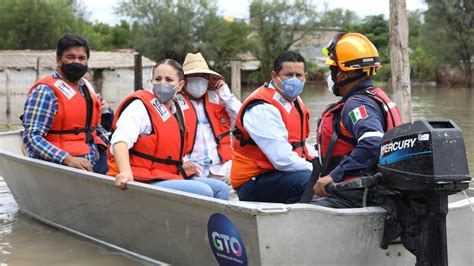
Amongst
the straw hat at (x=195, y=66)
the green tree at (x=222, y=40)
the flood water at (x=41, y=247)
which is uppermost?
the green tree at (x=222, y=40)

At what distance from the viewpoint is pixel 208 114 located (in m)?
5.35

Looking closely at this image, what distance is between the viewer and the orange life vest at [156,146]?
14.1 feet

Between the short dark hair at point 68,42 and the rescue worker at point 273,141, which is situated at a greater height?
the short dark hair at point 68,42

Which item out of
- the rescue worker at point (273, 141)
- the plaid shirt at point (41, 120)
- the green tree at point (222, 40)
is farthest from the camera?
the green tree at point (222, 40)

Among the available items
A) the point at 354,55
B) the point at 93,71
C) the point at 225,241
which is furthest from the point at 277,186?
the point at 93,71

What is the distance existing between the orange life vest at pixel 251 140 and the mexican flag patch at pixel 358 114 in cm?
86

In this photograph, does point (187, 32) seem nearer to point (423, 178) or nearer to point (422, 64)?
point (422, 64)

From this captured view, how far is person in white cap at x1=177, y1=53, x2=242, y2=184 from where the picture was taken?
17.1 ft

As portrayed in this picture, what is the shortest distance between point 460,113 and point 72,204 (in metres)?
15.9

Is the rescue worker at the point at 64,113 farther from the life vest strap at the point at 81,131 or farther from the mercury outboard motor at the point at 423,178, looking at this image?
the mercury outboard motor at the point at 423,178

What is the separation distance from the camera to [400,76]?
7.89 meters

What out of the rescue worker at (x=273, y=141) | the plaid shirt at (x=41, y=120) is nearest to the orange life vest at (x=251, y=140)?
the rescue worker at (x=273, y=141)

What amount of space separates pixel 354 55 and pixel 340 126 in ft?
1.26

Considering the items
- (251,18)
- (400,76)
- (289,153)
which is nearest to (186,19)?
(251,18)
